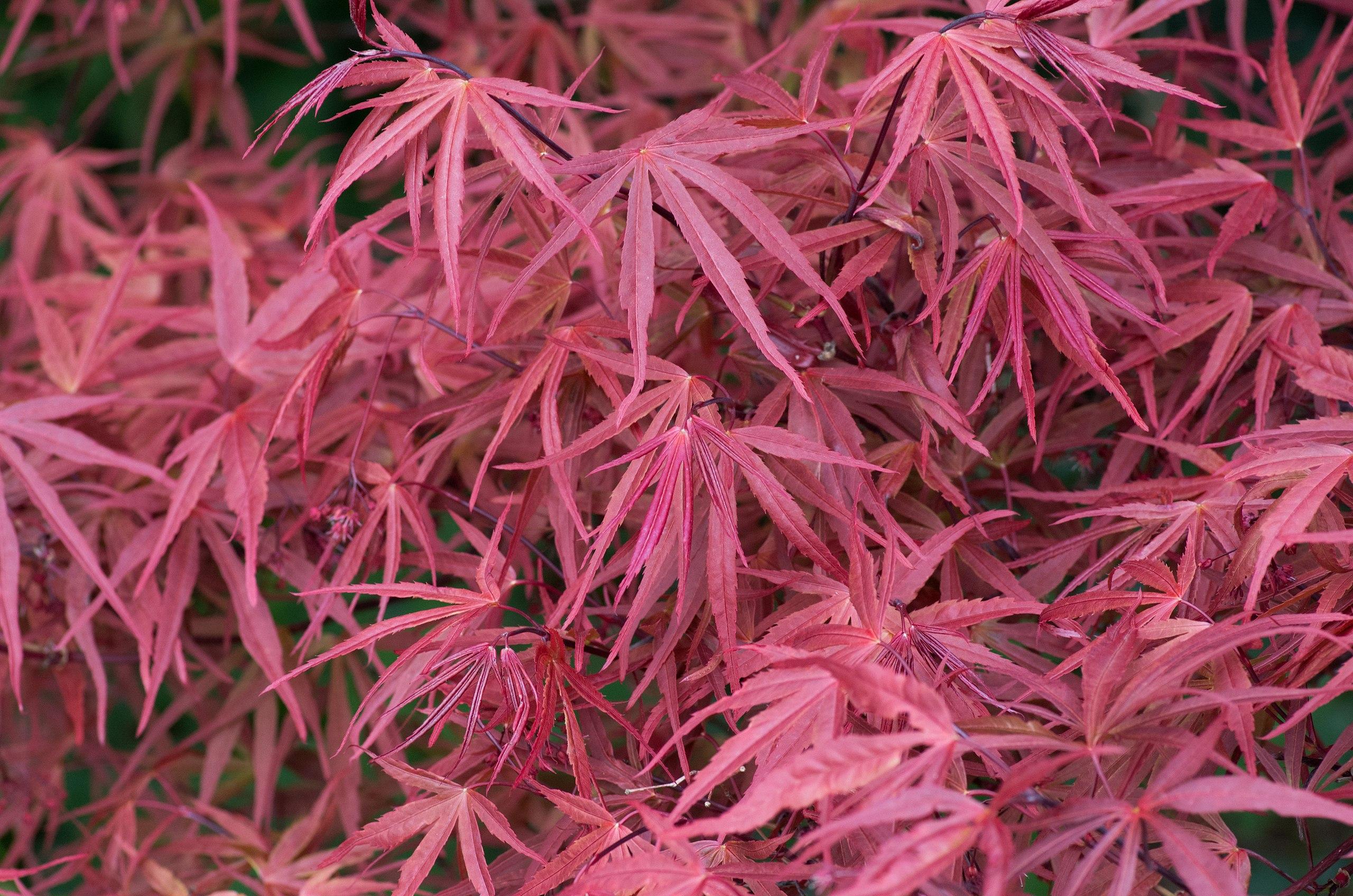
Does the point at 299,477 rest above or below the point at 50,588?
above

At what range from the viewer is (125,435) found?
96cm

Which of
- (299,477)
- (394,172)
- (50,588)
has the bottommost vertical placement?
(50,588)

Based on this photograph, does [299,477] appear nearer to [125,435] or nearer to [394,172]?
[125,435]

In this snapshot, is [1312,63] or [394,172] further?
[394,172]

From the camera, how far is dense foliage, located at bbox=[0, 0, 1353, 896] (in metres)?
0.51

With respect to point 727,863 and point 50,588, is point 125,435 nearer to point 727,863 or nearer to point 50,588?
point 50,588

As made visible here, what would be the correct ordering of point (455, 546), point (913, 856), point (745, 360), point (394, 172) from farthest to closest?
point (394, 172) < point (455, 546) < point (745, 360) < point (913, 856)

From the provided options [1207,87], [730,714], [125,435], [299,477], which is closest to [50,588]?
[125,435]

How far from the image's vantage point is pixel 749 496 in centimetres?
73

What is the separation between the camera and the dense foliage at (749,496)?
51 cm

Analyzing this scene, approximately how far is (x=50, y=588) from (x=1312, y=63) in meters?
1.31

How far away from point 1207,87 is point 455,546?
1.13 m

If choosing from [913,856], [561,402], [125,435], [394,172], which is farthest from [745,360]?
[394,172]

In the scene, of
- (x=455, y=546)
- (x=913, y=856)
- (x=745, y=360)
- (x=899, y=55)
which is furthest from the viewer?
(x=455, y=546)
